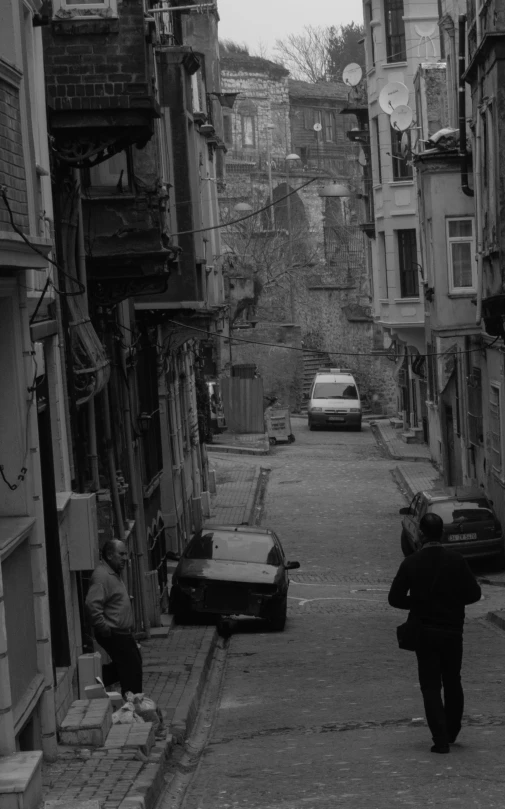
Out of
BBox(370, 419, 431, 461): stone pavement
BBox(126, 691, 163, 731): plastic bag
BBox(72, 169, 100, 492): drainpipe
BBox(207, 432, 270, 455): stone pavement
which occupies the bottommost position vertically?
BBox(370, 419, 431, 461): stone pavement

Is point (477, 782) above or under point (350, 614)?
above

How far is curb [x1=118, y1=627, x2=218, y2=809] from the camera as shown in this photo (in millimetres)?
8453

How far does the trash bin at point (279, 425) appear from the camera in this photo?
4475 centimetres

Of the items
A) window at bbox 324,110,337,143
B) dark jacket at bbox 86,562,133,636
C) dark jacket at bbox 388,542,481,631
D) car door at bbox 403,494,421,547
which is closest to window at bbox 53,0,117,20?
dark jacket at bbox 86,562,133,636

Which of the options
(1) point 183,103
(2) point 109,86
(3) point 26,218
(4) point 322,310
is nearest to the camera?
(3) point 26,218

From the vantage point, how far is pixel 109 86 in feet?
41.9

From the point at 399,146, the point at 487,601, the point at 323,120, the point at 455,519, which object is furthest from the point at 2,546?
the point at 323,120

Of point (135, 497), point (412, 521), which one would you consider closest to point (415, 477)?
point (412, 521)

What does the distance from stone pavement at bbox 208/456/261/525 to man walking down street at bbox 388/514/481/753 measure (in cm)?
1973

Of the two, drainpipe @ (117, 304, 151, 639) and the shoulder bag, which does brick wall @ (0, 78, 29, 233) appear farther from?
drainpipe @ (117, 304, 151, 639)

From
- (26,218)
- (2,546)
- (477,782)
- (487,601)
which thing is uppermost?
(26,218)

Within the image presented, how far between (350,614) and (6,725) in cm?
1247

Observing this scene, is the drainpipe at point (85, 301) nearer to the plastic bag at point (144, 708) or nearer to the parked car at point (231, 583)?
the parked car at point (231, 583)

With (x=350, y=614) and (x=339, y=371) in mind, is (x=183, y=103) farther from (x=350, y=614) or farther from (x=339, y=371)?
(x=339, y=371)
